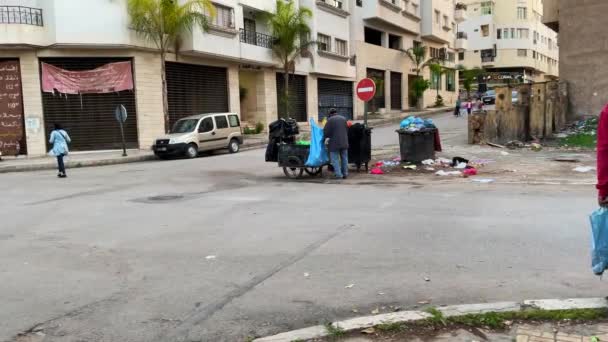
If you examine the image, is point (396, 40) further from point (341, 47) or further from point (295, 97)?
point (295, 97)

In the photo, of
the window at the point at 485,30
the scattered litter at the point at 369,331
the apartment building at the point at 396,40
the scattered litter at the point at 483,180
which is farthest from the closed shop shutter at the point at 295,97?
the window at the point at 485,30

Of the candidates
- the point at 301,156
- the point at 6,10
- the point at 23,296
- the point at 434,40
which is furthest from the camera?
the point at 434,40

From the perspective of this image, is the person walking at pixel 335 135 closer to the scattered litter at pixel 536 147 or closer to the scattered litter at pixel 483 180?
the scattered litter at pixel 483 180

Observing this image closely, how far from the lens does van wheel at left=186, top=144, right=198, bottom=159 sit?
70.6 feet

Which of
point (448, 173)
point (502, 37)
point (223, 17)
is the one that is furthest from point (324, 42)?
point (502, 37)

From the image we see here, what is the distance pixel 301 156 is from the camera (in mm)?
13508

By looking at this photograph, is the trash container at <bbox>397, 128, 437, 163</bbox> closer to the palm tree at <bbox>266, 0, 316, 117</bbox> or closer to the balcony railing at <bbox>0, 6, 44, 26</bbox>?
the balcony railing at <bbox>0, 6, 44, 26</bbox>

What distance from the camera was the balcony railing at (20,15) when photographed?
73.8ft

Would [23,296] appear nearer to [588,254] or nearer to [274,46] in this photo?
[588,254]

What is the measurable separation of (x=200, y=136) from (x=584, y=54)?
55.9 feet

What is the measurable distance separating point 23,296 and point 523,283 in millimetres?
4552

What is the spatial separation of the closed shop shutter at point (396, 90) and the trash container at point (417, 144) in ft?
113

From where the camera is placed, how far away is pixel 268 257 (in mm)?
6277

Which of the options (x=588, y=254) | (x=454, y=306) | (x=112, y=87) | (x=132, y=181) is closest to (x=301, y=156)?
(x=132, y=181)
